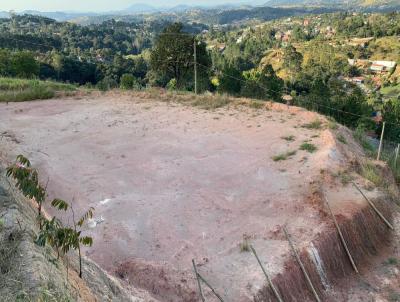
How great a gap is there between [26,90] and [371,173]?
1367 centimetres

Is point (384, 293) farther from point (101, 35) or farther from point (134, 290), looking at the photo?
point (101, 35)

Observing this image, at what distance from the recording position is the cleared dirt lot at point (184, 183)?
6.11m

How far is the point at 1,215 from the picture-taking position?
11.9ft

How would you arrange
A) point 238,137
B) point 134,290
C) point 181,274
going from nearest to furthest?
point 134,290, point 181,274, point 238,137

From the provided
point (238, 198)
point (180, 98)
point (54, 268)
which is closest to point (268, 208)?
point (238, 198)

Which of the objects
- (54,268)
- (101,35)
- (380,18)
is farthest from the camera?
(380,18)

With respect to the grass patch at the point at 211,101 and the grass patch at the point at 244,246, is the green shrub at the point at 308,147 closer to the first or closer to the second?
the grass patch at the point at 244,246

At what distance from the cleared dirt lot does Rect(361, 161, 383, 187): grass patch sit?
55cm

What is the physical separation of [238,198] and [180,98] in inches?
321

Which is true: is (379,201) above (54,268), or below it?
below

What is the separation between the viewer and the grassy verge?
15.1 metres

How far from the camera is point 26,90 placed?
15.9 metres

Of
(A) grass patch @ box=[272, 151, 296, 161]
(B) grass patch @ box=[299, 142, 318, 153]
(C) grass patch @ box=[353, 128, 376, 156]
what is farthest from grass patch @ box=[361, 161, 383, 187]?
(C) grass patch @ box=[353, 128, 376, 156]

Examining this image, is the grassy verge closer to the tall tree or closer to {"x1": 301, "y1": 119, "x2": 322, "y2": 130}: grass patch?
the tall tree
